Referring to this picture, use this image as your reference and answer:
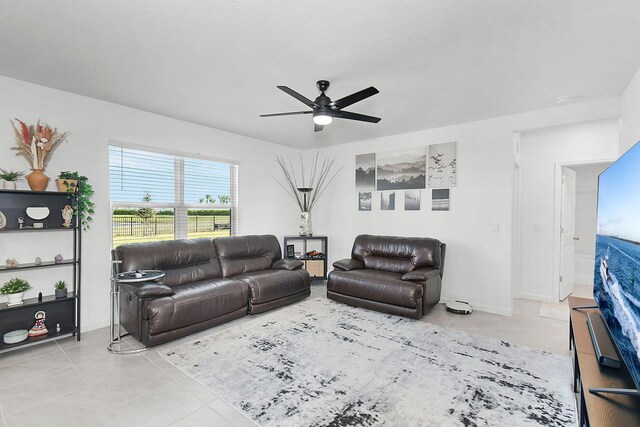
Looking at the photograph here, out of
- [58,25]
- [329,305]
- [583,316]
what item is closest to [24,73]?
[58,25]

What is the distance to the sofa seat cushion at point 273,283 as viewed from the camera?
3.82 m

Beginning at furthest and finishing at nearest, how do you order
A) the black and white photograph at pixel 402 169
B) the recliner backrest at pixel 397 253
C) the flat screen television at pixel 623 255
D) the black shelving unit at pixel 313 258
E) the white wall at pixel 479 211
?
1. the black shelving unit at pixel 313 258
2. the black and white photograph at pixel 402 169
3. the recliner backrest at pixel 397 253
4. the white wall at pixel 479 211
5. the flat screen television at pixel 623 255

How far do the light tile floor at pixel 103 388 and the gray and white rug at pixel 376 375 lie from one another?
0.14 meters

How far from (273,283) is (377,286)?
1360 mm

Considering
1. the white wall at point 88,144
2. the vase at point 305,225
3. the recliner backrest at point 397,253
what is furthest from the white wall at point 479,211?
the white wall at point 88,144


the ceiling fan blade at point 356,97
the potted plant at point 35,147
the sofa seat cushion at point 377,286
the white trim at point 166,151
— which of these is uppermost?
the ceiling fan blade at point 356,97

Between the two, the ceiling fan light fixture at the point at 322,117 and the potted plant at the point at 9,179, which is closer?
the potted plant at the point at 9,179

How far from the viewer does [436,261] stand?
4.18 meters

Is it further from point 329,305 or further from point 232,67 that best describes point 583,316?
point 232,67

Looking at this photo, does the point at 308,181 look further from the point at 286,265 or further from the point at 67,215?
the point at 67,215

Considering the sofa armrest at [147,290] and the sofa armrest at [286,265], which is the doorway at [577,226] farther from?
the sofa armrest at [147,290]

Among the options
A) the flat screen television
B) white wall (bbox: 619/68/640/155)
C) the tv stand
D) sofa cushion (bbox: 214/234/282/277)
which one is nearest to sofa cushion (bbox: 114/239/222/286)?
sofa cushion (bbox: 214/234/282/277)

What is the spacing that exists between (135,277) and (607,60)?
4590 millimetres

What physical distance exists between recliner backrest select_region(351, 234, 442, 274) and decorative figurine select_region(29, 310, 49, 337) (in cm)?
383
